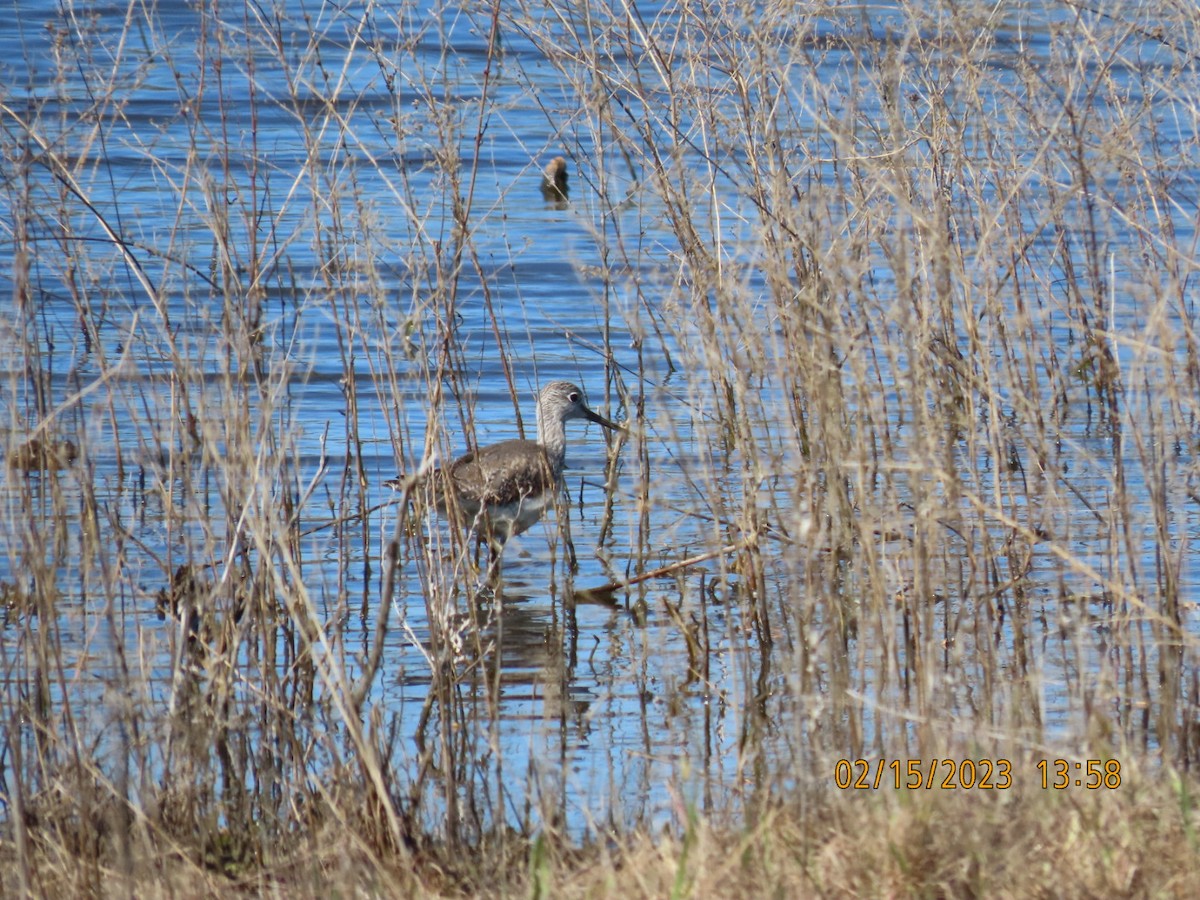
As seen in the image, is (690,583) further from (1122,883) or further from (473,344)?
(473,344)

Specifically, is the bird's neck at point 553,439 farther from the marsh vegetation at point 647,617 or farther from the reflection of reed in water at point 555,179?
the reflection of reed in water at point 555,179

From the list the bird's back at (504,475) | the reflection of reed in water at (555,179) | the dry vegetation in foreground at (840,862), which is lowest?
the dry vegetation in foreground at (840,862)

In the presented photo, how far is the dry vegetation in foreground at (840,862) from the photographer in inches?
130

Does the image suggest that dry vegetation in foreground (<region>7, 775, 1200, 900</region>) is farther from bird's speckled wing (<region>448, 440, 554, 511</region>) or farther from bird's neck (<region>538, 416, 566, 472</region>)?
bird's neck (<region>538, 416, 566, 472</region>)

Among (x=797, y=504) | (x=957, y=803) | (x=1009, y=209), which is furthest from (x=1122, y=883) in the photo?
(x=1009, y=209)

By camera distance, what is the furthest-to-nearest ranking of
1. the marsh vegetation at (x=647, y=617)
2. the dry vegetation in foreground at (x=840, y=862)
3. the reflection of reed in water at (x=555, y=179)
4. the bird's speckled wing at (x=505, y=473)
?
the reflection of reed in water at (x=555, y=179), the bird's speckled wing at (x=505, y=473), the marsh vegetation at (x=647, y=617), the dry vegetation in foreground at (x=840, y=862)

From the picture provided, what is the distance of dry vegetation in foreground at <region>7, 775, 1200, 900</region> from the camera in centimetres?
331

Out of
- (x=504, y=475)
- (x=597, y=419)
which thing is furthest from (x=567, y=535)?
(x=597, y=419)
